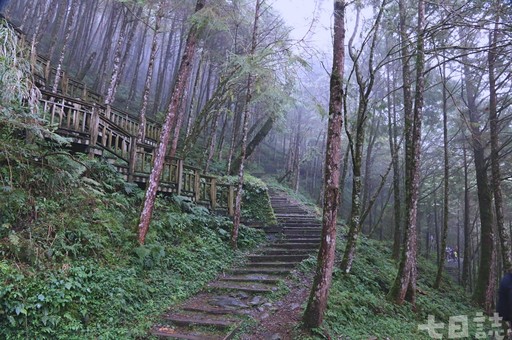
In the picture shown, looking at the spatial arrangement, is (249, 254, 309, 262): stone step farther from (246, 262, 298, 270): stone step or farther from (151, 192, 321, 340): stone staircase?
(246, 262, 298, 270): stone step

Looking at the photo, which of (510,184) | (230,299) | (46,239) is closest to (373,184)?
(510,184)

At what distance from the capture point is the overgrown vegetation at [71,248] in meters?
3.89

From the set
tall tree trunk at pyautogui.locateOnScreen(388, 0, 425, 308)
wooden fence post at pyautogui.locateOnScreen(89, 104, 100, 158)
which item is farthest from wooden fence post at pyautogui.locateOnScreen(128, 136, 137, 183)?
tall tree trunk at pyautogui.locateOnScreen(388, 0, 425, 308)

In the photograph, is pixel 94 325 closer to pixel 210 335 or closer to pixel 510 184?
pixel 210 335

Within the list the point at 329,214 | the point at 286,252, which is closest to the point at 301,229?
the point at 286,252

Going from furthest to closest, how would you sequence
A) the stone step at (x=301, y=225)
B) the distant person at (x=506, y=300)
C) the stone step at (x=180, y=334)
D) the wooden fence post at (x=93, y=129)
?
the stone step at (x=301, y=225) < the wooden fence post at (x=93, y=129) < the stone step at (x=180, y=334) < the distant person at (x=506, y=300)

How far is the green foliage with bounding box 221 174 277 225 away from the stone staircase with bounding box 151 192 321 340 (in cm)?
93

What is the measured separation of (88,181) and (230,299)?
3897 mm

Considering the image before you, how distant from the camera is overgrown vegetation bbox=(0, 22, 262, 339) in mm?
3887

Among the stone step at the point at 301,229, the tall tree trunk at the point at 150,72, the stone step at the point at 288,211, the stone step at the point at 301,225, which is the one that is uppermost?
the tall tree trunk at the point at 150,72

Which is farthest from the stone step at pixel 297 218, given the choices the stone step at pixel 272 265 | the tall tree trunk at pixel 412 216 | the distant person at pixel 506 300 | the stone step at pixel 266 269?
the distant person at pixel 506 300

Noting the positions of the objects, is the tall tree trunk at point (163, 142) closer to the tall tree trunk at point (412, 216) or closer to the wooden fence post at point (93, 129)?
the wooden fence post at point (93, 129)

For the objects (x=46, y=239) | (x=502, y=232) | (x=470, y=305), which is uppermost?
(x=502, y=232)

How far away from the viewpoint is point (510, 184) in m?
14.7
